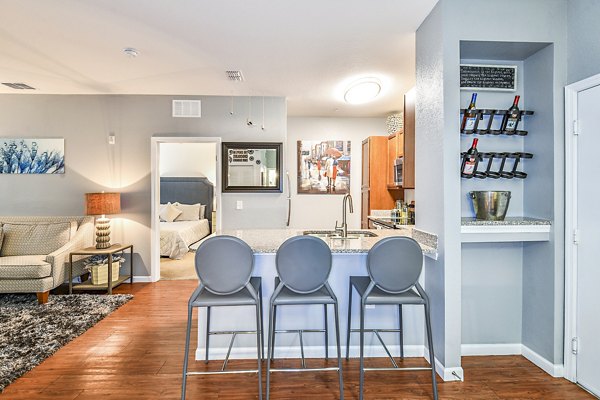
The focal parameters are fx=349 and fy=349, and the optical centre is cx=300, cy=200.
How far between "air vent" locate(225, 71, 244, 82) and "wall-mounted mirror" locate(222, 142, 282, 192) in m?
0.94

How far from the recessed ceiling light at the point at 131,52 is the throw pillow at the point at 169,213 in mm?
4238

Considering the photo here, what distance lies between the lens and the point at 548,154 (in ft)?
7.97

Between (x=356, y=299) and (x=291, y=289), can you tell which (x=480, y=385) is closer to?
(x=356, y=299)

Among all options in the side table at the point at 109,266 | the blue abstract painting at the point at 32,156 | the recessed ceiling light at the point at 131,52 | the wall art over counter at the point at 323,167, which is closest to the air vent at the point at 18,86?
the blue abstract painting at the point at 32,156

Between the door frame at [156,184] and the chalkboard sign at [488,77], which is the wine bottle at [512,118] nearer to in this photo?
the chalkboard sign at [488,77]

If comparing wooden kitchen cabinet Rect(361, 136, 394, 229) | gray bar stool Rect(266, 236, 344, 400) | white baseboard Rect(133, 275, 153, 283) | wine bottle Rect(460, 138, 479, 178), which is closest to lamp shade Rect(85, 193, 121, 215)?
white baseboard Rect(133, 275, 153, 283)

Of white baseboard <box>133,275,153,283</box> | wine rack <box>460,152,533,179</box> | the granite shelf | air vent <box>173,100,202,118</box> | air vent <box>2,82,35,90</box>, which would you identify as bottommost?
white baseboard <box>133,275,153,283</box>

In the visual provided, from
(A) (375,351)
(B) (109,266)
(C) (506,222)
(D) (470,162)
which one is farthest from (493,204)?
(B) (109,266)

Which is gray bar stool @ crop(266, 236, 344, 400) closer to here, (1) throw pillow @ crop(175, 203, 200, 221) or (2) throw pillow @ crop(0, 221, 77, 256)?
(2) throw pillow @ crop(0, 221, 77, 256)

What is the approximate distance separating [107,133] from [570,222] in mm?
5158

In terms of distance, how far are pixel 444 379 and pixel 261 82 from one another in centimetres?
346

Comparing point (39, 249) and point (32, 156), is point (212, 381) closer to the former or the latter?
point (39, 249)

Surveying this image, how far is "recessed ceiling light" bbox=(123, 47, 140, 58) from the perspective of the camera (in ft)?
10.4

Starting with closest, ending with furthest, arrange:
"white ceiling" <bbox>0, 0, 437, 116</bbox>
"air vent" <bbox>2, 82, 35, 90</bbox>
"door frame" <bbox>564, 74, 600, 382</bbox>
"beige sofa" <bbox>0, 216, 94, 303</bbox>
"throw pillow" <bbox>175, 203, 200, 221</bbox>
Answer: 1. "door frame" <bbox>564, 74, 600, 382</bbox>
2. "white ceiling" <bbox>0, 0, 437, 116</bbox>
3. "beige sofa" <bbox>0, 216, 94, 303</bbox>
4. "air vent" <bbox>2, 82, 35, 90</bbox>
5. "throw pillow" <bbox>175, 203, 200, 221</bbox>
